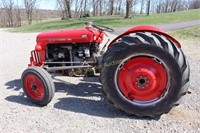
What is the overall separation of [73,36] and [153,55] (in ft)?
5.48

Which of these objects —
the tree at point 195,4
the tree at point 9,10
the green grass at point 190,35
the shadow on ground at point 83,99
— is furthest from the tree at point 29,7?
the tree at point 195,4

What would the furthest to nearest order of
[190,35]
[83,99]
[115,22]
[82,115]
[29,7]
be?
1. [29,7]
2. [115,22]
3. [190,35]
4. [83,99]
5. [82,115]

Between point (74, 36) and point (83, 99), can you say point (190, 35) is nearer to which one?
point (74, 36)

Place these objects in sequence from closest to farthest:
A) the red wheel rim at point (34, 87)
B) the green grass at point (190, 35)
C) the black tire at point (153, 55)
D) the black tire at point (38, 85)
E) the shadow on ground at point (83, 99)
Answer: the black tire at point (153, 55), the shadow on ground at point (83, 99), the black tire at point (38, 85), the red wheel rim at point (34, 87), the green grass at point (190, 35)

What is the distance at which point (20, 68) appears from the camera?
721cm

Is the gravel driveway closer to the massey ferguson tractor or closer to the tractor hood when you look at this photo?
the massey ferguson tractor

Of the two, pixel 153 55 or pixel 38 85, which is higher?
pixel 153 55

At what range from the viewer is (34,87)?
4.16m

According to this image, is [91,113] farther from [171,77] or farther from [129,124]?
[171,77]

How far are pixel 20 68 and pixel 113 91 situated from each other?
4.48m

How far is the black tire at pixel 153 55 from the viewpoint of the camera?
334cm

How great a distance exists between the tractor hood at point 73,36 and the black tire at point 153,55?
0.87 m

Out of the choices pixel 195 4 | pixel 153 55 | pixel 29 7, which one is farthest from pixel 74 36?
pixel 195 4

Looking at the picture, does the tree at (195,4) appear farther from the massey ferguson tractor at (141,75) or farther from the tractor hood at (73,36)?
the massey ferguson tractor at (141,75)
